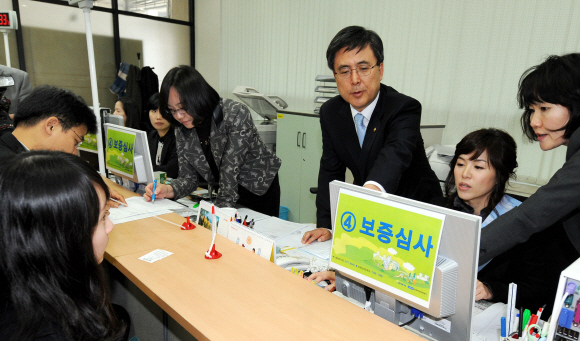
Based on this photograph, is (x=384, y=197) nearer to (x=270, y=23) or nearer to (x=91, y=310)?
(x=91, y=310)

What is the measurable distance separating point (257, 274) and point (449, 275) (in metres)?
0.62

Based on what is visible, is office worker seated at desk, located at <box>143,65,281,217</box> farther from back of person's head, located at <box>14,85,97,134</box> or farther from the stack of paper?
back of person's head, located at <box>14,85,97,134</box>

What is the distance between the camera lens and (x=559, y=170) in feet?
3.64

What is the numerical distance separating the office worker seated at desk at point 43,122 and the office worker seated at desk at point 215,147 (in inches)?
17.5

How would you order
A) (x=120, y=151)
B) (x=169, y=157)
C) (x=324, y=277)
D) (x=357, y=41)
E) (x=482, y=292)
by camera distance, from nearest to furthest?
1. (x=482, y=292)
2. (x=324, y=277)
3. (x=357, y=41)
4. (x=120, y=151)
5. (x=169, y=157)

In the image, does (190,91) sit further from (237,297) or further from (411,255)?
(411,255)

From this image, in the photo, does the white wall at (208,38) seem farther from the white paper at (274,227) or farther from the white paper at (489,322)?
the white paper at (489,322)

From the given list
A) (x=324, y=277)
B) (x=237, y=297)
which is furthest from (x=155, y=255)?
(x=324, y=277)

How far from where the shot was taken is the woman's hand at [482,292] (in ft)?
3.92

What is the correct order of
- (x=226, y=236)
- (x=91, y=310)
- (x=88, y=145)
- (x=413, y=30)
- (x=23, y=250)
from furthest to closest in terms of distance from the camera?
1. (x=413, y=30)
2. (x=88, y=145)
3. (x=226, y=236)
4. (x=91, y=310)
5. (x=23, y=250)

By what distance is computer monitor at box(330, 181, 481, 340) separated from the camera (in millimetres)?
822

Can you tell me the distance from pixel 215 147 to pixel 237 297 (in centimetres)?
112

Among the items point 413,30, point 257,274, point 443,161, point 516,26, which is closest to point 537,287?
point 257,274

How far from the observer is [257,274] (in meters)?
1.23
